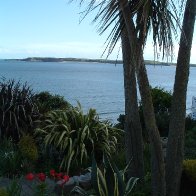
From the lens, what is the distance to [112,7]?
4539 mm

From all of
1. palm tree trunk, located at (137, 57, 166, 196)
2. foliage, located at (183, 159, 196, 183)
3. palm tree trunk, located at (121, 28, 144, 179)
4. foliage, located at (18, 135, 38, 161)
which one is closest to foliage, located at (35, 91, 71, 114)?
foliage, located at (18, 135, 38, 161)

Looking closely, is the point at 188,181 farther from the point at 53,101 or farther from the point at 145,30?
the point at 53,101

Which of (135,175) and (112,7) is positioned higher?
(112,7)

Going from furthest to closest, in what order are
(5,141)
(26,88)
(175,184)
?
(26,88), (5,141), (175,184)

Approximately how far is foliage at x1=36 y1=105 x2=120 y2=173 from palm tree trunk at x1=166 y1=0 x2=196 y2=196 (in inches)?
76.3

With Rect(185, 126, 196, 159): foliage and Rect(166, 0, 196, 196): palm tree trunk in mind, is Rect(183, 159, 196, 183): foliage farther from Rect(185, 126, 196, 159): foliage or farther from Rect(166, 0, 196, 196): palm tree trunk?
Rect(185, 126, 196, 159): foliage

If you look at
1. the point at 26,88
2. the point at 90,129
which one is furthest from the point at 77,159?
the point at 26,88

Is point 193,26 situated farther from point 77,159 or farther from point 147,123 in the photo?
point 77,159

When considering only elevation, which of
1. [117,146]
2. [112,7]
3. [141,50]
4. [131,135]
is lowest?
[117,146]

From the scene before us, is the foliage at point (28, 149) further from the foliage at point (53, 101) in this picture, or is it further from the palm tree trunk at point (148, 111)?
the foliage at point (53, 101)

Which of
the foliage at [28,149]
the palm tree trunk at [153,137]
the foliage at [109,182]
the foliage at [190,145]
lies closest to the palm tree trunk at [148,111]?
the palm tree trunk at [153,137]

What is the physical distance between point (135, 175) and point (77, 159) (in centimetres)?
140

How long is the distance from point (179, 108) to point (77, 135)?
2512mm

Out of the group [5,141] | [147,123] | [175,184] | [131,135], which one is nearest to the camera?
[147,123]
